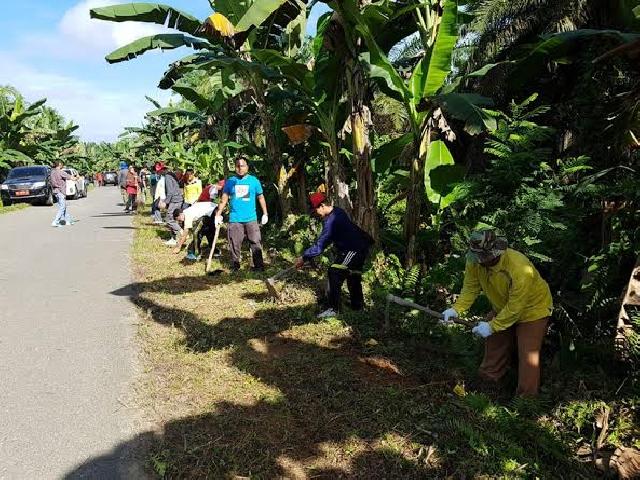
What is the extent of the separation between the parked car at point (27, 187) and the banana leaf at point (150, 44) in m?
15.9

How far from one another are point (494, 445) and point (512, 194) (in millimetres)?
2818

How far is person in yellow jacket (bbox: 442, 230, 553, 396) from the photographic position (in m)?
4.14

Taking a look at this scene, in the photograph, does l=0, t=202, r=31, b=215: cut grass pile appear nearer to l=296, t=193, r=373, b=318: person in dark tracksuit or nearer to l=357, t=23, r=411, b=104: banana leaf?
l=296, t=193, r=373, b=318: person in dark tracksuit

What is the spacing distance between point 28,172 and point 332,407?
2357 cm

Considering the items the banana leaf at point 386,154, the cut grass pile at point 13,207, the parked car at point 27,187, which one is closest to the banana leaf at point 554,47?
the banana leaf at point 386,154

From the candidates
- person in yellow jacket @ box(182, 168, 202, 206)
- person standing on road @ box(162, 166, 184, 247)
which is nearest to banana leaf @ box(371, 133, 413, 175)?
person in yellow jacket @ box(182, 168, 202, 206)

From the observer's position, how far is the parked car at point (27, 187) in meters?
22.1

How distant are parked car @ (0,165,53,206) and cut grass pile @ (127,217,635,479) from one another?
1898cm

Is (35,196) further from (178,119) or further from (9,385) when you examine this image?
(9,385)

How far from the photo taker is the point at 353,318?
6293mm

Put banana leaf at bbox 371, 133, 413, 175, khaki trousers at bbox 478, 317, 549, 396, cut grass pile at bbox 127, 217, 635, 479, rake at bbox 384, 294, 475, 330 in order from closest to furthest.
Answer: cut grass pile at bbox 127, 217, 635, 479 → khaki trousers at bbox 478, 317, 549, 396 → rake at bbox 384, 294, 475, 330 → banana leaf at bbox 371, 133, 413, 175

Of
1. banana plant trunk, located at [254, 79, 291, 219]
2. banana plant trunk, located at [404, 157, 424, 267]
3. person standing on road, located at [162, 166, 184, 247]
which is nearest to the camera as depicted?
banana plant trunk, located at [404, 157, 424, 267]

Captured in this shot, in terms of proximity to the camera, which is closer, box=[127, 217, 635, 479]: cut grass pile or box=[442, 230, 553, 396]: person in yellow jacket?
box=[127, 217, 635, 479]: cut grass pile

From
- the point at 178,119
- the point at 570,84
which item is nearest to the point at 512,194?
the point at 570,84
